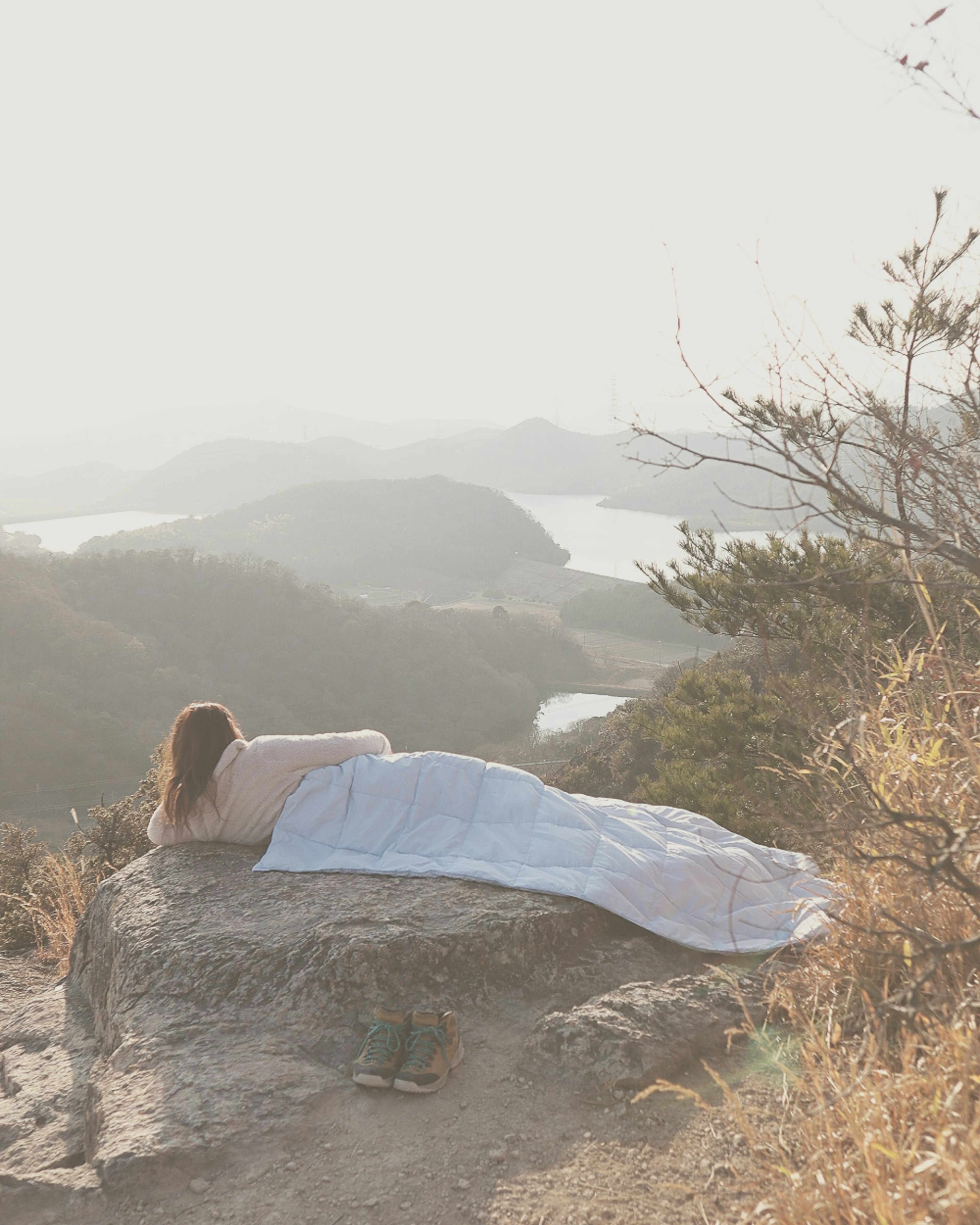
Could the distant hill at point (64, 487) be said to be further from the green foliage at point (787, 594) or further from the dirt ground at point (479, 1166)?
the dirt ground at point (479, 1166)

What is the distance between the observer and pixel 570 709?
3209 centimetres

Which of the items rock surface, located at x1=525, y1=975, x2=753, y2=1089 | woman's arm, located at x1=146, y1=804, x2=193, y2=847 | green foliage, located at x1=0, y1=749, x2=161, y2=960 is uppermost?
woman's arm, located at x1=146, y1=804, x2=193, y2=847

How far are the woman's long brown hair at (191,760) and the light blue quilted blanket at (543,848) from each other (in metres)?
0.25

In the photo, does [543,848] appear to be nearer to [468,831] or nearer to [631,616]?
[468,831]

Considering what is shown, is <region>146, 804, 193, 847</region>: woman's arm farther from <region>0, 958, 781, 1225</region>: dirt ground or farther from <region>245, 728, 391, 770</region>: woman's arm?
<region>0, 958, 781, 1225</region>: dirt ground

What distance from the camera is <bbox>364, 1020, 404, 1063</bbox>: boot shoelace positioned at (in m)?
1.55

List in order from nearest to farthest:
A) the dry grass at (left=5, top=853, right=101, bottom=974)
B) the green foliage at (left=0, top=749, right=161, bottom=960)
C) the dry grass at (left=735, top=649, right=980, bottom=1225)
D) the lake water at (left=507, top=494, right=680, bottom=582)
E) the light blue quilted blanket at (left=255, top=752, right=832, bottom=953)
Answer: the dry grass at (left=735, top=649, right=980, bottom=1225) < the light blue quilted blanket at (left=255, top=752, right=832, bottom=953) < the dry grass at (left=5, top=853, right=101, bottom=974) < the green foliage at (left=0, top=749, right=161, bottom=960) < the lake water at (left=507, top=494, right=680, bottom=582)

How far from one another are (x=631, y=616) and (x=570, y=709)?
11.7m

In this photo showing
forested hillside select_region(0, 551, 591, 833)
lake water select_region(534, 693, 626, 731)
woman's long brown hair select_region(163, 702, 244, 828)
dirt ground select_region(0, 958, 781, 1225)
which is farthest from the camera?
lake water select_region(534, 693, 626, 731)

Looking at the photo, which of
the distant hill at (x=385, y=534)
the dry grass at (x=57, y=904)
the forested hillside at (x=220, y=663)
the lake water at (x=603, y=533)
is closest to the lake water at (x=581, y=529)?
the lake water at (x=603, y=533)

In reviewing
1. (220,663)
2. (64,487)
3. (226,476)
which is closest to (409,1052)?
(220,663)

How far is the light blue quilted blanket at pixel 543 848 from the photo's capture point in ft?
6.69

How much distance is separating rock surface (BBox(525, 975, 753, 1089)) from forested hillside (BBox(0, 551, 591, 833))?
869 inches

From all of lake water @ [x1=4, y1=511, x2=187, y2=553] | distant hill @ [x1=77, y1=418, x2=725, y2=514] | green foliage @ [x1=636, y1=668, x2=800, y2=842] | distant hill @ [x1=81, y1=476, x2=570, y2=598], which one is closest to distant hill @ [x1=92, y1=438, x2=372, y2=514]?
distant hill @ [x1=77, y1=418, x2=725, y2=514]
